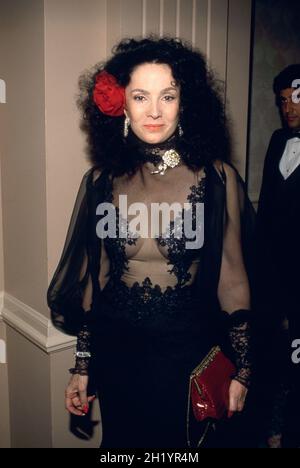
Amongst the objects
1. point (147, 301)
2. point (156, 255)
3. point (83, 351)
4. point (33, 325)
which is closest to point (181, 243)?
point (156, 255)

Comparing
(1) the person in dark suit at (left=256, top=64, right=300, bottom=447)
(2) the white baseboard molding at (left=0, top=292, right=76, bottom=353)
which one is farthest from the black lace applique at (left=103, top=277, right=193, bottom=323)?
(1) the person in dark suit at (left=256, top=64, right=300, bottom=447)

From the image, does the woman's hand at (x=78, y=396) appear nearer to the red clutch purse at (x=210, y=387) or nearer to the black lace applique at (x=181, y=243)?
the red clutch purse at (x=210, y=387)

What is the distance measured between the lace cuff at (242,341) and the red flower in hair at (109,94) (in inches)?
35.6

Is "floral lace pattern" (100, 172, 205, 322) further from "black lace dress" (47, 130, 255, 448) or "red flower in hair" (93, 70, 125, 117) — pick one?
"red flower in hair" (93, 70, 125, 117)

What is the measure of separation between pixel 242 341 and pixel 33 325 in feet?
3.28

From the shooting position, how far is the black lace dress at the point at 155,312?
72.0 inches

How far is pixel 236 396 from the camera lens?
1.82m

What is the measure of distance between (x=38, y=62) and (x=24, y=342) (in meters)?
1.29

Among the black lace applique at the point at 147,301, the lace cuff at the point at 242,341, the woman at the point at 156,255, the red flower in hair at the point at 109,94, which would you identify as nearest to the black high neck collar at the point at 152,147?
the woman at the point at 156,255

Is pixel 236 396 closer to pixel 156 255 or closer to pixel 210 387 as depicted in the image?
pixel 210 387

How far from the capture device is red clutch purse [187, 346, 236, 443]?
69.0 inches

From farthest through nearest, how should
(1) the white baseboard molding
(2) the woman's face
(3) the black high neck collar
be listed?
(1) the white baseboard molding
(3) the black high neck collar
(2) the woman's face
